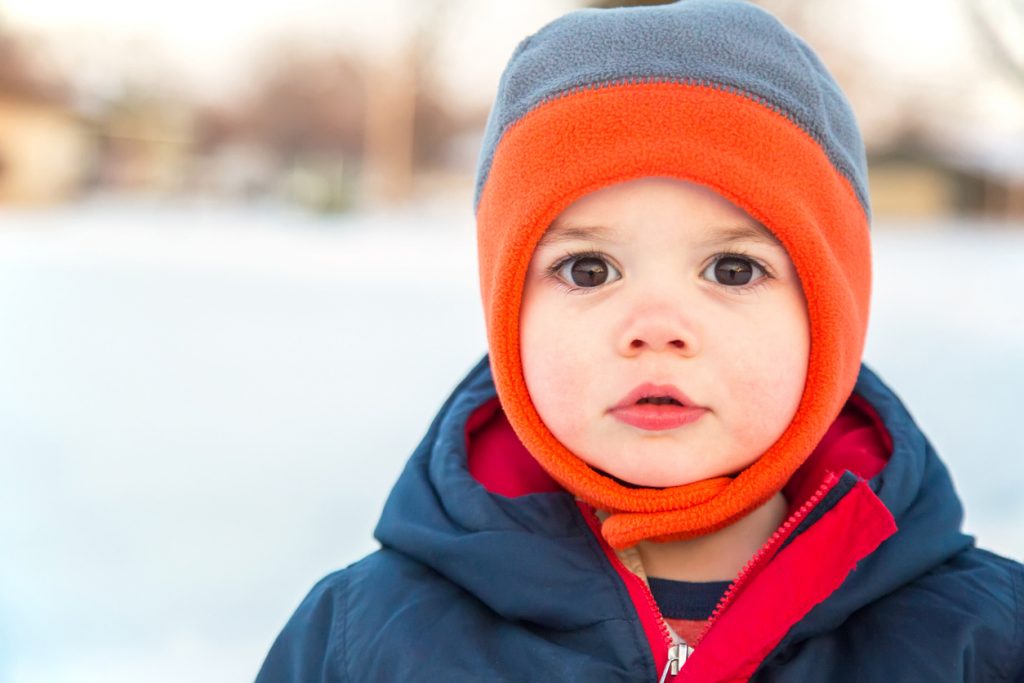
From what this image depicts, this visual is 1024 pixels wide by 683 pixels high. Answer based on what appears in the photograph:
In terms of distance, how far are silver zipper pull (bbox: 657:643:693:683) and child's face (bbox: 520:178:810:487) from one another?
153mm

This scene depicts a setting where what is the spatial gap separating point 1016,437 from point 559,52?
197 cm

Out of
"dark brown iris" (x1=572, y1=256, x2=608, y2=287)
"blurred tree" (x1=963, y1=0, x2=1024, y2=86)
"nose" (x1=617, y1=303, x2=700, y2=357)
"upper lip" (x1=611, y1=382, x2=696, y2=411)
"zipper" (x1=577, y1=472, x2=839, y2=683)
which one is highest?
"blurred tree" (x1=963, y1=0, x2=1024, y2=86)

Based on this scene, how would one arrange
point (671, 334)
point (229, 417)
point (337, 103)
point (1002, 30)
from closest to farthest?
point (671, 334), point (229, 417), point (1002, 30), point (337, 103)

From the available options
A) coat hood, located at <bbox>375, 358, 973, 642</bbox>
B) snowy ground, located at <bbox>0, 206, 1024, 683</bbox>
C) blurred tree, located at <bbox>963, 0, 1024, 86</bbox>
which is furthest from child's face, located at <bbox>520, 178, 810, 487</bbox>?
blurred tree, located at <bbox>963, 0, 1024, 86</bbox>

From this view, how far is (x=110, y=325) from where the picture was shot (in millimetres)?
3578

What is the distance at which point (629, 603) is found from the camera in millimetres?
929

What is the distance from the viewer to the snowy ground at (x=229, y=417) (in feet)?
5.57

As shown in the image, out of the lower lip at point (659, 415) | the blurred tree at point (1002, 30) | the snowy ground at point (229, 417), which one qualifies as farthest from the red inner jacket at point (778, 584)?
the blurred tree at point (1002, 30)

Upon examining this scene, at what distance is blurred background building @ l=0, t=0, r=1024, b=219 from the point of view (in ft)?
20.3

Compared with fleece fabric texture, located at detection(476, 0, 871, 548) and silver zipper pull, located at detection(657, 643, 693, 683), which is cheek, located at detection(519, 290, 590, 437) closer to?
fleece fabric texture, located at detection(476, 0, 871, 548)

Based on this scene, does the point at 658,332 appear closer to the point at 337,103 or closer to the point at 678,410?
the point at 678,410

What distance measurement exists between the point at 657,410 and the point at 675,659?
235 mm

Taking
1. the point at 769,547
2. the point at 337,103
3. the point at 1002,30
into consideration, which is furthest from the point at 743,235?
the point at 337,103

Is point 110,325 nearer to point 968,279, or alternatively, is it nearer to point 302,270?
point 302,270
